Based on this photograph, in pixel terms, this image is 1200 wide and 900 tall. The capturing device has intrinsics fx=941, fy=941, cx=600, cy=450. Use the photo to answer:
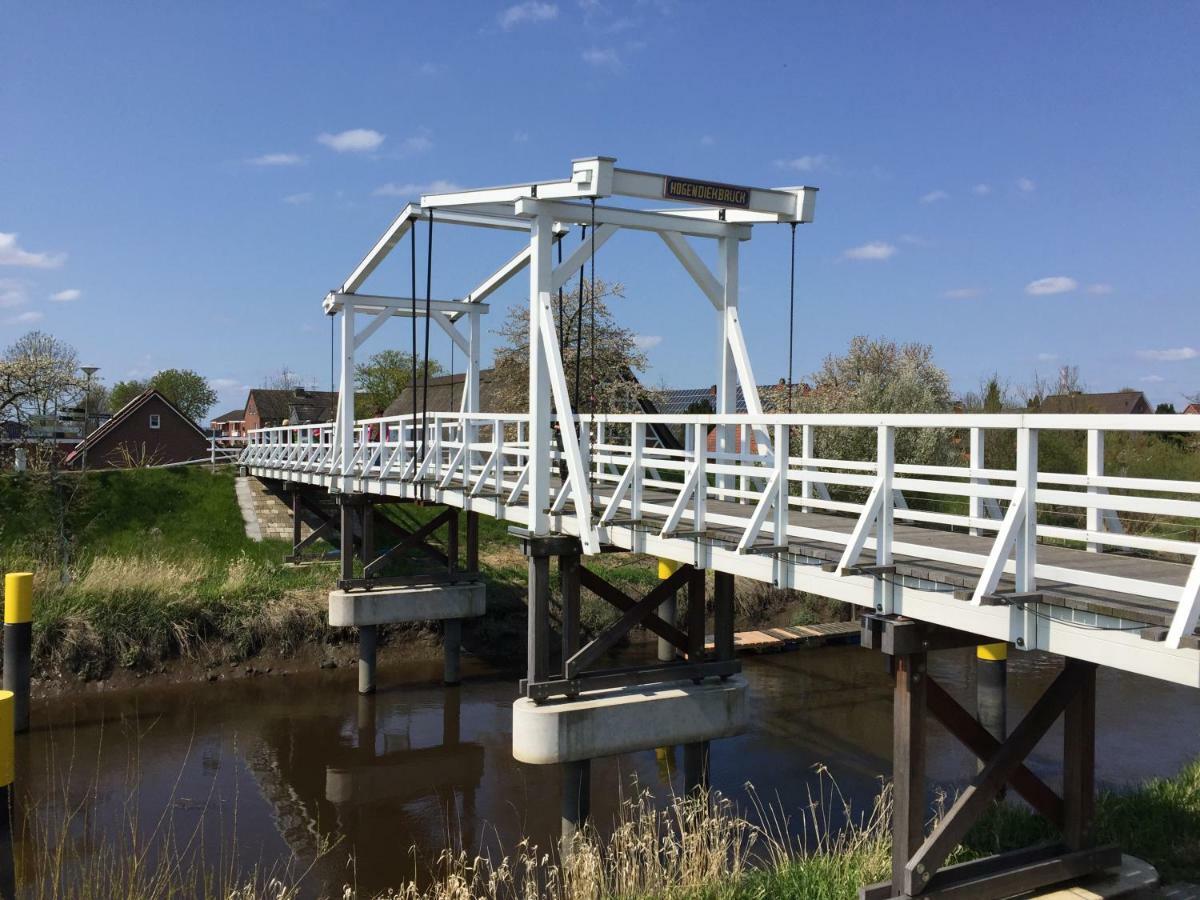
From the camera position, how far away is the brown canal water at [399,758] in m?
11.2

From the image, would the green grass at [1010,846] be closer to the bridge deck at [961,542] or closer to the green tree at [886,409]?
the bridge deck at [961,542]

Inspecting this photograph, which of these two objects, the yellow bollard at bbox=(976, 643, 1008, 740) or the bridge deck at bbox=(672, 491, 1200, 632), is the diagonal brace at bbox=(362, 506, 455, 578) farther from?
the yellow bollard at bbox=(976, 643, 1008, 740)

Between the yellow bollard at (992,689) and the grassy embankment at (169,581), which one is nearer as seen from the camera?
the yellow bollard at (992,689)

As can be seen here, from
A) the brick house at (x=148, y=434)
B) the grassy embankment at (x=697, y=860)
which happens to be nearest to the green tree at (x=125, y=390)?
the brick house at (x=148, y=434)

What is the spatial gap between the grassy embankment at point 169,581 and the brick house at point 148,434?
1511 cm

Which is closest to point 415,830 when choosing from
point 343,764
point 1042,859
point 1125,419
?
point 343,764

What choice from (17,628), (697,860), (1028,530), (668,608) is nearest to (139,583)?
(17,628)

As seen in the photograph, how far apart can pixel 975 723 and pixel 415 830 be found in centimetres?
748

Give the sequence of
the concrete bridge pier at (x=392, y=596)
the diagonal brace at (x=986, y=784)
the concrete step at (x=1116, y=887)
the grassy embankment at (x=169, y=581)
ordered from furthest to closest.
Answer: the grassy embankment at (x=169, y=581)
the concrete bridge pier at (x=392, y=596)
the concrete step at (x=1116, y=887)
the diagonal brace at (x=986, y=784)

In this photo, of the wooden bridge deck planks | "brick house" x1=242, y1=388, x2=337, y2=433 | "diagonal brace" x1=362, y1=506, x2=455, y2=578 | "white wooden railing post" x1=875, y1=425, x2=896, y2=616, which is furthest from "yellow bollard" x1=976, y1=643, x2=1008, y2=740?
"brick house" x1=242, y1=388, x2=337, y2=433

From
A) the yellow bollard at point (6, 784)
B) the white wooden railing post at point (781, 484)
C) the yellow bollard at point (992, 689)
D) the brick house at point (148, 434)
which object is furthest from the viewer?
A: the brick house at point (148, 434)

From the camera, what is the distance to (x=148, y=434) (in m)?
40.8

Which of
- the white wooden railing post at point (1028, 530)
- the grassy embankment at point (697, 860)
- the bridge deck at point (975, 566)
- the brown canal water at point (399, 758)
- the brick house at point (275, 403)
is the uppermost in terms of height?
the brick house at point (275, 403)

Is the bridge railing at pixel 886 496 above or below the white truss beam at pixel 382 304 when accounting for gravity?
below
